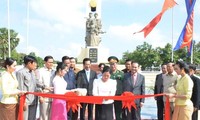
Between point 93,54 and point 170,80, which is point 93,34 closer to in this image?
point 93,54

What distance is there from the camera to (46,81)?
19.6 feet

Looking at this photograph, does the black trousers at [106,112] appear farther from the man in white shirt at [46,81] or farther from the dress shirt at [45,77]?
the dress shirt at [45,77]

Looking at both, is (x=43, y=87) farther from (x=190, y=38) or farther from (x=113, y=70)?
(x=190, y=38)

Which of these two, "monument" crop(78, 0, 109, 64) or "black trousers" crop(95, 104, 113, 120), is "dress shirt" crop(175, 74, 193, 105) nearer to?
"black trousers" crop(95, 104, 113, 120)

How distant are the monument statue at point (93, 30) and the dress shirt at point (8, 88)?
2038 centimetres

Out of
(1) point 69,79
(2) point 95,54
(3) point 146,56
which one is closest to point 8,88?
(1) point 69,79

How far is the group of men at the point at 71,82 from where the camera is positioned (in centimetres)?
532

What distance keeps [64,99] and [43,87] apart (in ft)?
2.53

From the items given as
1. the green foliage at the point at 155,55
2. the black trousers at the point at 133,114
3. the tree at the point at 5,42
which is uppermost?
the tree at the point at 5,42

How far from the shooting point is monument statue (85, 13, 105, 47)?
25.3 metres

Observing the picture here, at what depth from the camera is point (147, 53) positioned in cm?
4941

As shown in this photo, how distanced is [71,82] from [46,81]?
2.35 ft

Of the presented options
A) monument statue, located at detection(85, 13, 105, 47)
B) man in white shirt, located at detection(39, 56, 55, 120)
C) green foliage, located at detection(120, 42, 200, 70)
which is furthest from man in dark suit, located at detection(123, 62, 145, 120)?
green foliage, located at detection(120, 42, 200, 70)

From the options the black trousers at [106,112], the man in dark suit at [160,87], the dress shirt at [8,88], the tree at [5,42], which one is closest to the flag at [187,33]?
the man in dark suit at [160,87]
